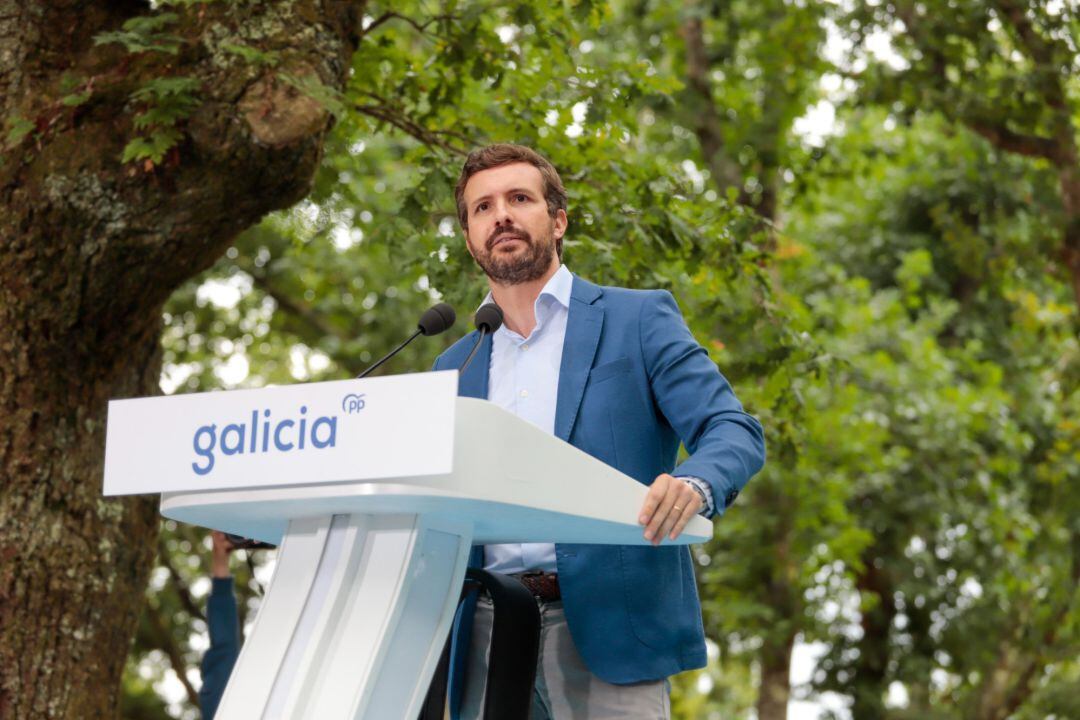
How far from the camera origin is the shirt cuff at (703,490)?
2.37 m

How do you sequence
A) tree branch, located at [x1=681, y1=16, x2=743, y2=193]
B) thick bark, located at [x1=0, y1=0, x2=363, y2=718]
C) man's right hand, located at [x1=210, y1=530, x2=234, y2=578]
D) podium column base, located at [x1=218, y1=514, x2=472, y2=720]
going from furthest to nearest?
tree branch, located at [x1=681, y1=16, x2=743, y2=193]
man's right hand, located at [x1=210, y1=530, x2=234, y2=578]
thick bark, located at [x1=0, y1=0, x2=363, y2=718]
podium column base, located at [x1=218, y1=514, x2=472, y2=720]

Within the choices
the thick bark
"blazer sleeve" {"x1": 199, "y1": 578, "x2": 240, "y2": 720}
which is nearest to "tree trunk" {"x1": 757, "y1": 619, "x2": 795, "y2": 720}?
"blazer sleeve" {"x1": 199, "y1": 578, "x2": 240, "y2": 720}

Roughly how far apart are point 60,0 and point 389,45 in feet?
6.47

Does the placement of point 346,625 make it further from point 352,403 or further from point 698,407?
point 698,407

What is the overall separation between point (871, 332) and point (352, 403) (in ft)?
41.1

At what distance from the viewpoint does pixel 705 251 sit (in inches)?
225

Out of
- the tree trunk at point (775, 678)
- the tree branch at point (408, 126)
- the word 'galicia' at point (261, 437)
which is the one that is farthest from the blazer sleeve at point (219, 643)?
the tree trunk at point (775, 678)

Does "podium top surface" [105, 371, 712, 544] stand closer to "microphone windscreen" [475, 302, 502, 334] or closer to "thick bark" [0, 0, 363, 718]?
"microphone windscreen" [475, 302, 502, 334]

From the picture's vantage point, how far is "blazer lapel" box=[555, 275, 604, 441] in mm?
2754

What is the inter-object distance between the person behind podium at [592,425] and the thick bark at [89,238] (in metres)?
1.54

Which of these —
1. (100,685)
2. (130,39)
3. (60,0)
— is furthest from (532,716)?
(60,0)

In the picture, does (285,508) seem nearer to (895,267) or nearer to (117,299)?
(117,299)

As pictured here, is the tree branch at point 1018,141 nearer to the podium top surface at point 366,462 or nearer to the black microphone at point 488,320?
the black microphone at point 488,320

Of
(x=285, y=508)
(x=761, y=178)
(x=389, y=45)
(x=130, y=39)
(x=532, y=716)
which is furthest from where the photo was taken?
(x=761, y=178)
